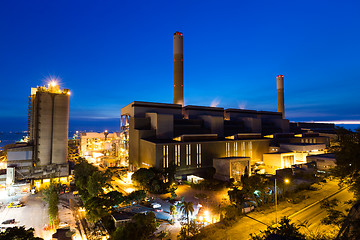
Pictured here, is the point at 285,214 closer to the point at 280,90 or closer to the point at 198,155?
the point at 198,155

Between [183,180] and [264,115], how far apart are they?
66.8 m

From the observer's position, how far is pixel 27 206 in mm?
38438

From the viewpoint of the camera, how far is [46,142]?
5628 centimetres

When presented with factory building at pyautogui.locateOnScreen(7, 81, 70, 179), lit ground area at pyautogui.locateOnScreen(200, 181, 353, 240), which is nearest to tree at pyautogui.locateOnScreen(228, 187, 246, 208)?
lit ground area at pyautogui.locateOnScreen(200, 181, 353, 240)

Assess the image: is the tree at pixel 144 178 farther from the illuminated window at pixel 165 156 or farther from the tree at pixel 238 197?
the tree at pixel 238 197

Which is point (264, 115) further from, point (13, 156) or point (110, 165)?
point (13, 156)

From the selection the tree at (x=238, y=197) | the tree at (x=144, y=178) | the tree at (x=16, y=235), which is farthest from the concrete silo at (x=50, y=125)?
the tree at (x=238, y=197)

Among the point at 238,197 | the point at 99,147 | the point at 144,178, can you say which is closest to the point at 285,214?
the point at 238,197

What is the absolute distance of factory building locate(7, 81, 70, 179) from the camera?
52938 mm

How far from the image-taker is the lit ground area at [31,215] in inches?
1169

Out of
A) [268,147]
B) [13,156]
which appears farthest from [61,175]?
[268,147]

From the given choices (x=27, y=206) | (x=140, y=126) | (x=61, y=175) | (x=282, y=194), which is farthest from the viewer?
(x=140, y=126)

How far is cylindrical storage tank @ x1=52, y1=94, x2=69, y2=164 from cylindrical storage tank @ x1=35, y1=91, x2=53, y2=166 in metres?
1.25

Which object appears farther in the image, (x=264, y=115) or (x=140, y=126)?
(x=264, y=115)
